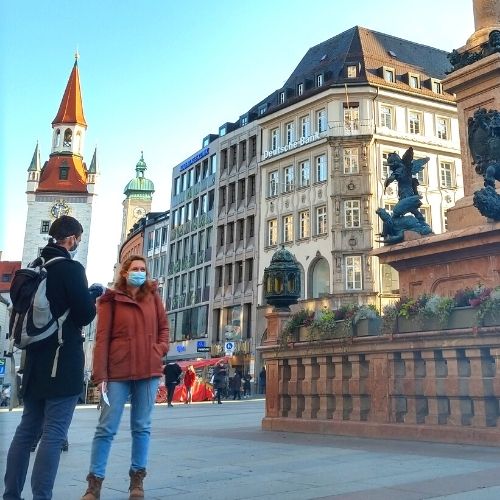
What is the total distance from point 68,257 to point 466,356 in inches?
198

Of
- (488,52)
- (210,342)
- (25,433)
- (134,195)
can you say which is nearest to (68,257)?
(25,433)

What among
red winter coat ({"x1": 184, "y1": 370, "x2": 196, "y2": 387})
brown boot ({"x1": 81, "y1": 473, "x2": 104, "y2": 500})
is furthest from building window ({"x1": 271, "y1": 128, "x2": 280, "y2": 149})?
brown boot ({"x1": 81, "y1": 473, "x2": 104, "y2": 500})

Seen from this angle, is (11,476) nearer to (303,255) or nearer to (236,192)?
(303,255)

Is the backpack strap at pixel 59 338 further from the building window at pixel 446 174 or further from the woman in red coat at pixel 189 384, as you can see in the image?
the building window at pixel 446 174

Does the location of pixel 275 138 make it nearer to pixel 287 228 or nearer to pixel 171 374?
pixel 287 228

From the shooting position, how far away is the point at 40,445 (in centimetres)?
412

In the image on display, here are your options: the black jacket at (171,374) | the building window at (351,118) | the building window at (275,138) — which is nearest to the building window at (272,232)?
the building window at (275,138)

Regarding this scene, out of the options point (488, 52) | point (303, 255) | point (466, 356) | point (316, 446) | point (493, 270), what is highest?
point (303, 255)

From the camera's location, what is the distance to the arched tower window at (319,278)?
144ft

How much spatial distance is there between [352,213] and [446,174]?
8.70 meters

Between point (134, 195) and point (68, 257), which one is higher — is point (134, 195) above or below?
above

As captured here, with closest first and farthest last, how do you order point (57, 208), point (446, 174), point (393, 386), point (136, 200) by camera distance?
point (393, 386) < point (446, 174) < point (57, 208) < point (136, 200)

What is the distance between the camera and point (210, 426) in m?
12.1

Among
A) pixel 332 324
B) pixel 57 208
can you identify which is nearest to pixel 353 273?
pixel 332 324
